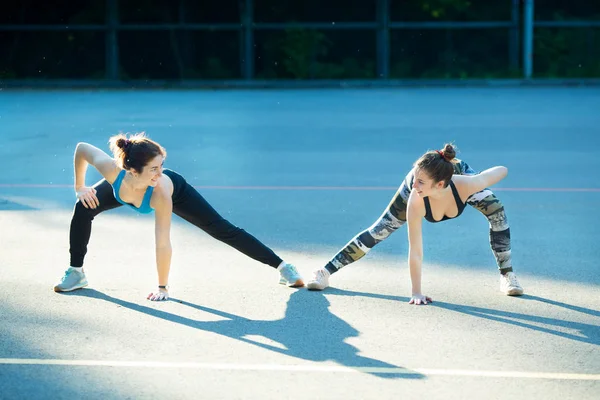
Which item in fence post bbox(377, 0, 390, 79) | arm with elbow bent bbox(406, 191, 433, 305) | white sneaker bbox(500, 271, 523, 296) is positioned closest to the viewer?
arm with elbow bent bbox(406, 191, 433, 305)

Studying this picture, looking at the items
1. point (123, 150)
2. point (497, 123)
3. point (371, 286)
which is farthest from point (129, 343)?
point (497, 123)

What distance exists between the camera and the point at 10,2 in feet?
86.8

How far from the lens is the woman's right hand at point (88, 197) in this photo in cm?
645

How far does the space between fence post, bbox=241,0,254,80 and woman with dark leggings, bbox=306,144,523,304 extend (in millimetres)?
19344

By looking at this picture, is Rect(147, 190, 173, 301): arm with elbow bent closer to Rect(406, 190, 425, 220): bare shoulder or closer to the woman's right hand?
the woman's right hand

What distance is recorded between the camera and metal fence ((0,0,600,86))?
1006 inches

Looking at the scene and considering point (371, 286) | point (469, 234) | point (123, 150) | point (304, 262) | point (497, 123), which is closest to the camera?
point (123, 150)

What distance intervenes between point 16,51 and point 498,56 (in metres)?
11.4

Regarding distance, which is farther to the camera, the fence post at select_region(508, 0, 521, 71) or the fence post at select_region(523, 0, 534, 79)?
the fence post at select_region(508, 0, 521, 71)

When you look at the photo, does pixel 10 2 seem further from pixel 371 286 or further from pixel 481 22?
pixel 371 286

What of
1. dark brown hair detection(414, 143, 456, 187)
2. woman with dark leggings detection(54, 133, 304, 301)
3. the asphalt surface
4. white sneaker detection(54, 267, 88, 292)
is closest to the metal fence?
the asphalt surface

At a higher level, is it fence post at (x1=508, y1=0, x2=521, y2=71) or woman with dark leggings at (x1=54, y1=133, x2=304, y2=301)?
fence post at (x1=508, y1=0, x2=521, y2=71)

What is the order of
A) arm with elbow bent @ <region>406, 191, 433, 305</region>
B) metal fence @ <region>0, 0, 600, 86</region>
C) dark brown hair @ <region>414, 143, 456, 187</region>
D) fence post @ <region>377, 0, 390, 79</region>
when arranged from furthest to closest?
fence post @ <region>377, 0, 390, 79</region>, metal fence @ <region>0, 0, 600, 86</region>, arm with elbow bent @ <region>406, 191, 433, 305</region>, dark brown hair @ <region>414, 143, 456, 187</region>

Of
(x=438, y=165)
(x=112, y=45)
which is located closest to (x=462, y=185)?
(x=438, y=165)
